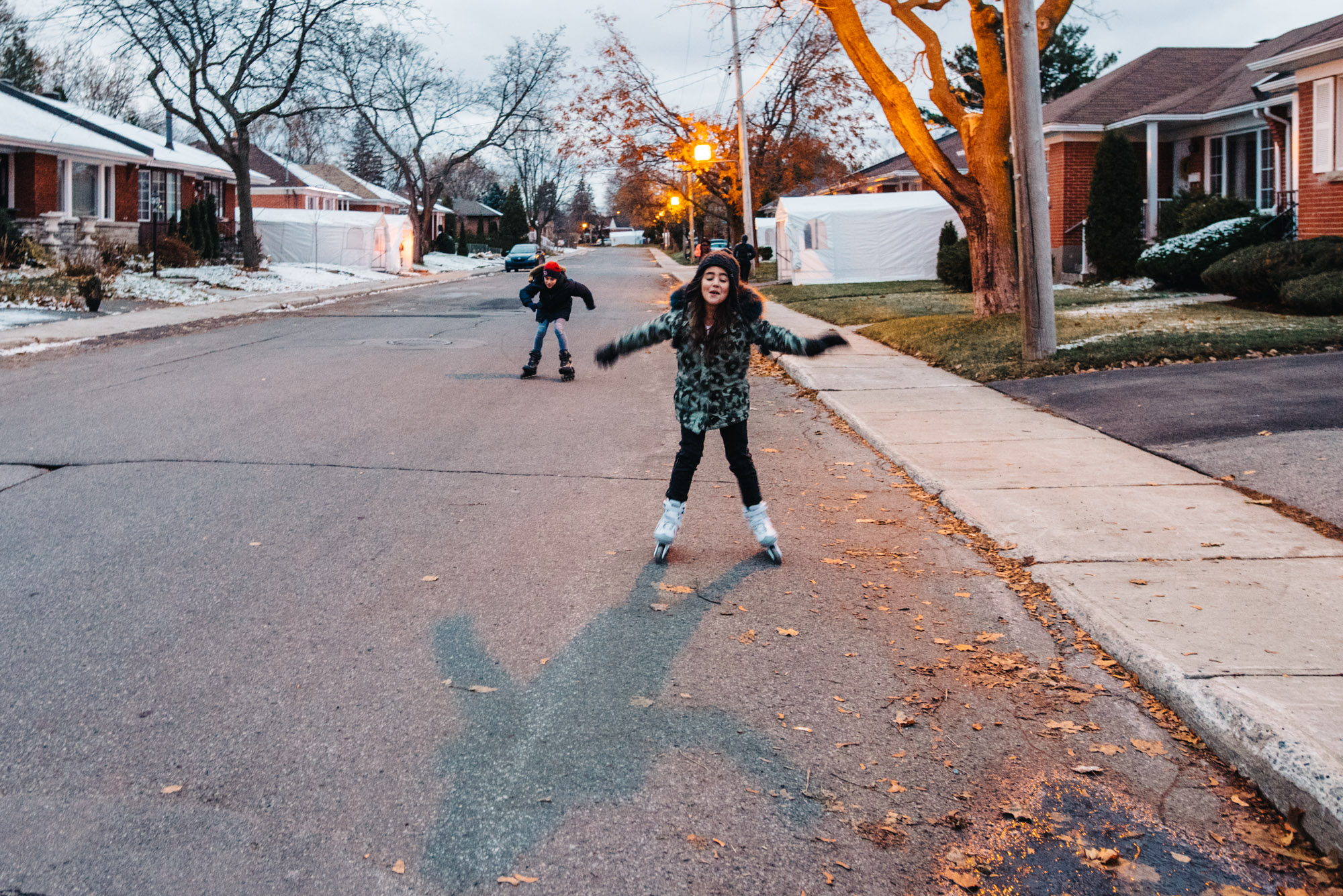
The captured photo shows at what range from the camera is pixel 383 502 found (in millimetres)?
7047

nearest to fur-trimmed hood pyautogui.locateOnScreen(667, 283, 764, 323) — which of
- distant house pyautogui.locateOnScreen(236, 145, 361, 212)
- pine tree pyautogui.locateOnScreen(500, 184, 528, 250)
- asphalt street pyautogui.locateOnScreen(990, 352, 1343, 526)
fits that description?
asphalt street pyautogui.locateOnScreen(990, 352, 1343, 526)

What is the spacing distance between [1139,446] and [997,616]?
4169 mm

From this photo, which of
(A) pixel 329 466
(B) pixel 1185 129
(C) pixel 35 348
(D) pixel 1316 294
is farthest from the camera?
(B) pixel 1185 129

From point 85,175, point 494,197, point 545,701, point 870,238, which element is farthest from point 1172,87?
point 494,197

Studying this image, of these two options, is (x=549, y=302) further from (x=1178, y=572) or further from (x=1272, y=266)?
(x=1272, y=266)

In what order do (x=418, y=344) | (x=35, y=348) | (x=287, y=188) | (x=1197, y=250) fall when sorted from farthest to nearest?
(x=287, y=188)
(x=1197, y=250)
(x=418, y=344)
(x=35, y=348)

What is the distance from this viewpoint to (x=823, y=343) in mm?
5953

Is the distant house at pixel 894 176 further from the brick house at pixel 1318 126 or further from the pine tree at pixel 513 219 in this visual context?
the pine tree at pixel 513 219

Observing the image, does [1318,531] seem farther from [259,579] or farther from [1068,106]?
[1068,106]

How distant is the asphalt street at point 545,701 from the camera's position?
3.10 m

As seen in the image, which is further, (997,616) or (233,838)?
(997,616)

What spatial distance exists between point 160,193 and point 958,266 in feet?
93.6

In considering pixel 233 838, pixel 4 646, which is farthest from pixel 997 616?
pixel 4 646

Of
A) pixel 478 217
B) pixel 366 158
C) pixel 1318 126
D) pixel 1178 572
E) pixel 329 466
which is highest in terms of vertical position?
pixel 366 158
